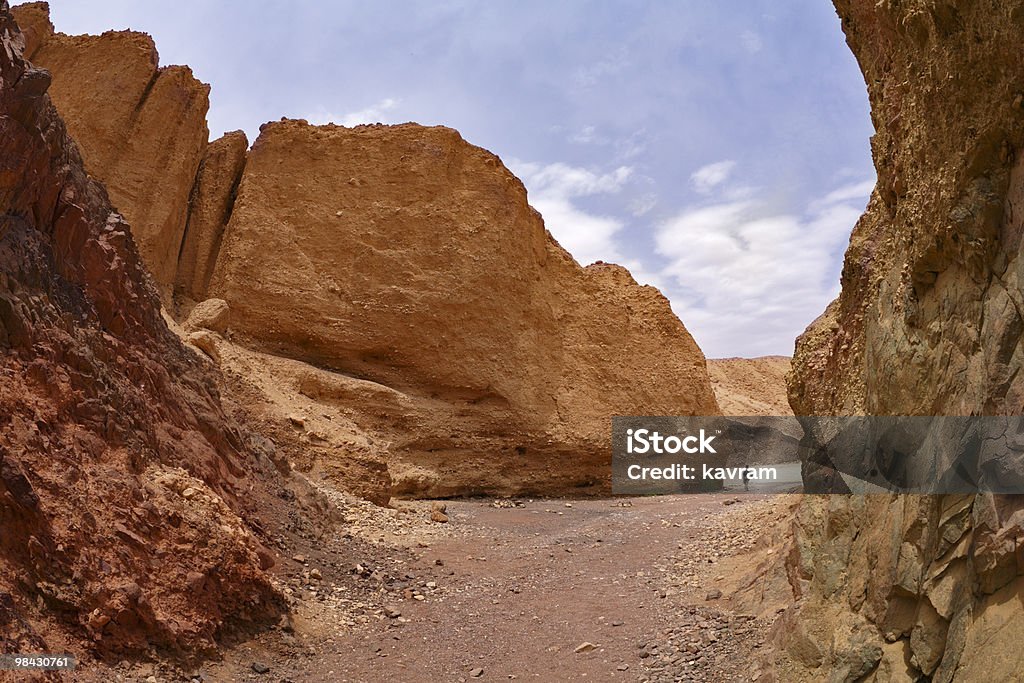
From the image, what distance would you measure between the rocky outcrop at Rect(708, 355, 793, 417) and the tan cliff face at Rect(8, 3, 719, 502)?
18178mm

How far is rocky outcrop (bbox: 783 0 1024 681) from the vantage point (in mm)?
3170

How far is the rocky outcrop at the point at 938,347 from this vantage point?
3170mm

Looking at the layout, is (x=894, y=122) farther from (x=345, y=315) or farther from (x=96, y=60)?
(x=96, y=60)

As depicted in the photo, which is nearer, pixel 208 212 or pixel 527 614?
pixel 527 614

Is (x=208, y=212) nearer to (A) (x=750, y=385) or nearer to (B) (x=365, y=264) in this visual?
(B) (x=365, y=264)

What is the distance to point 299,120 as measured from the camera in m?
17.8

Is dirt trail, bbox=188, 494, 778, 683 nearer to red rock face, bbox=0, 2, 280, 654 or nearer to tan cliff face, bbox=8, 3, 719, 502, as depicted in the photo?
red rock face, bbox=0, 2, 280, 654

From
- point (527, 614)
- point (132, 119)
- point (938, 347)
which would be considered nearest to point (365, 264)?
point (132, 119)

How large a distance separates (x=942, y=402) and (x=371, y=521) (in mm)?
8104

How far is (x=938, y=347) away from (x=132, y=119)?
16934 mm

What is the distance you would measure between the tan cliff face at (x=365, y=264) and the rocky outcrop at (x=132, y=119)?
0.11ft

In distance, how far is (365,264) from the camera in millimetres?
17312

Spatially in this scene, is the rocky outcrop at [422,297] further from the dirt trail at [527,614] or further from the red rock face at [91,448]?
the red rock face at [91,448]

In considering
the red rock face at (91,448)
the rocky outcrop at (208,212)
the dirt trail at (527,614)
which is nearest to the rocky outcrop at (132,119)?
the rocky outcrop at (208,212)
